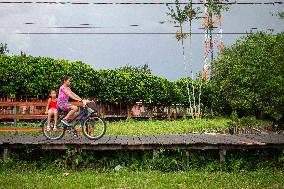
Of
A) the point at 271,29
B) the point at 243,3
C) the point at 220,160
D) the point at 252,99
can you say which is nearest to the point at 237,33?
the point at 271,29

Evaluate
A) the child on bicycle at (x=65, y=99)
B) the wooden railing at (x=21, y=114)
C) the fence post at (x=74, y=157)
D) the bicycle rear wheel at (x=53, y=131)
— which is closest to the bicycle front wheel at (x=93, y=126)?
the child on bicycle at (x=65, y=99)

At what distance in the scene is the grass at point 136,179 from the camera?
8203 mm

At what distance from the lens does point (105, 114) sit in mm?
29547

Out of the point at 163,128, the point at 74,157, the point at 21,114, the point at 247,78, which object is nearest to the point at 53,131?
the point at 74,157

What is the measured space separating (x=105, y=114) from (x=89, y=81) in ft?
13.0

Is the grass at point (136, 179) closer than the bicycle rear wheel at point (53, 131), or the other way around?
the grass at point (136, 179)

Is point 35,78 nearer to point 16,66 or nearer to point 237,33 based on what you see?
point 16,66

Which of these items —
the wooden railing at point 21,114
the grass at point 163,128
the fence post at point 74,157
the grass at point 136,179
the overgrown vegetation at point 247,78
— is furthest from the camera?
the overgrown vegetation at point 247,78

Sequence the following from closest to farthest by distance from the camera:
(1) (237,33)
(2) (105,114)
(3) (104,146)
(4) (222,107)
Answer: (3) (104,146) < (2) (105,114) < (1) (237,33) < (4) (222,107)

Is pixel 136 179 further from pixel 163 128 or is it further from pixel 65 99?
pixel 163 128

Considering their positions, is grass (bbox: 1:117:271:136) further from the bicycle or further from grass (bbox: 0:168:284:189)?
grass (bbox: 0:168:284:189)

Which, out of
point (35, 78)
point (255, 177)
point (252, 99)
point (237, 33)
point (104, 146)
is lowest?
point (255, 177)

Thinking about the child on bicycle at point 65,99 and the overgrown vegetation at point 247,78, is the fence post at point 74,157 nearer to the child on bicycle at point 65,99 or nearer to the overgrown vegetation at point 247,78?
the child on bicycle at point 65,99

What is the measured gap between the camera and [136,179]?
28.9ft
